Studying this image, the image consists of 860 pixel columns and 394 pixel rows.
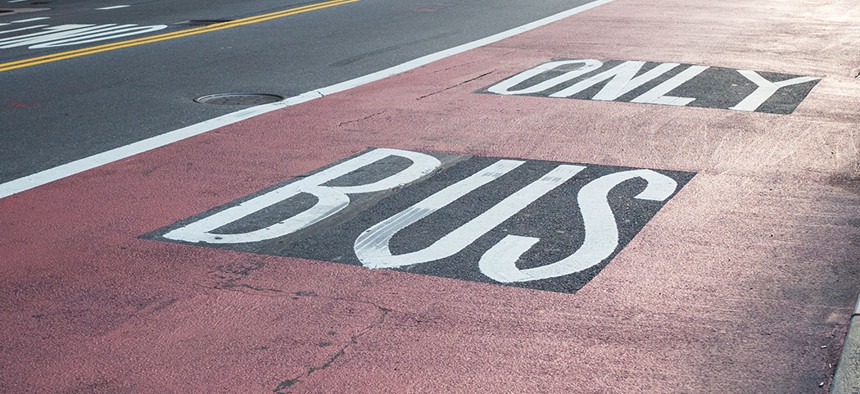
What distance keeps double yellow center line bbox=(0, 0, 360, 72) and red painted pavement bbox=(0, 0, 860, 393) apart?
A: 540 centimetres

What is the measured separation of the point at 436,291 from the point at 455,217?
4.47 feet

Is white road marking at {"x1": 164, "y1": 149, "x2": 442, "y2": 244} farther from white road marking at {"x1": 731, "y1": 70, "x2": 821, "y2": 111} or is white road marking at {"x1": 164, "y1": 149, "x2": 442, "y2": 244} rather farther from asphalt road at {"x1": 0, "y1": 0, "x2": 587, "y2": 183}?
white road marking at {"x1": 731, "y1": 70, "x2": 821, "y2": 111}

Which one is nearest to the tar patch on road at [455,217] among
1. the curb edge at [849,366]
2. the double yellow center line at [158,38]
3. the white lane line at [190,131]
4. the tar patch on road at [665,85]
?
the curb edge at [849,366]

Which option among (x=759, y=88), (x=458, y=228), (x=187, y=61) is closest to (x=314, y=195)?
(x=458, y=228)

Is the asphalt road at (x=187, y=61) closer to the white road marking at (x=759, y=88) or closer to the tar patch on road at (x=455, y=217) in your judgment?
the tar patch on road at (x=455, y=217)

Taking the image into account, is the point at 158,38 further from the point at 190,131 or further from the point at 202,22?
the point at 190,131

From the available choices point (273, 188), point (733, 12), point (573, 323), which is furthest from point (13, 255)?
point (733, 12)

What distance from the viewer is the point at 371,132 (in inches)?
369

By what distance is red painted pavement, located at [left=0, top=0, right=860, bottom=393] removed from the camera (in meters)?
4.55

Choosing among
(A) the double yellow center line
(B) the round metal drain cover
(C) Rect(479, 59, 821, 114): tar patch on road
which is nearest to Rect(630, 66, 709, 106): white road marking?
(C) Rect(479, 59, 821, 114): tar patch on road

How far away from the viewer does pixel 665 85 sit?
11.7 m

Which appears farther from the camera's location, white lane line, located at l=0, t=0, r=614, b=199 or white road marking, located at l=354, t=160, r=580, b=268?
white lane line, located at l=0, t=0, r=614, b=199

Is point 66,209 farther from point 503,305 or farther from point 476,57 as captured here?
point 476,57

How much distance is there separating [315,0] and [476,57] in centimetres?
902
